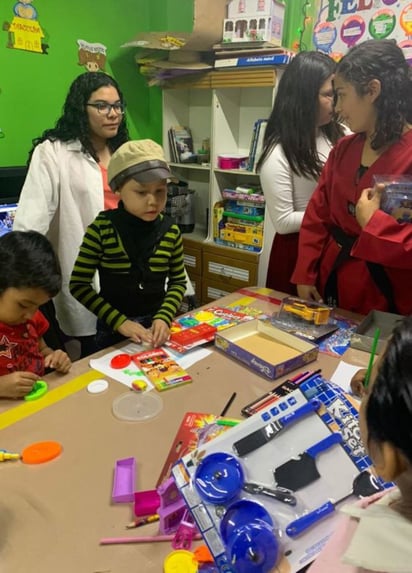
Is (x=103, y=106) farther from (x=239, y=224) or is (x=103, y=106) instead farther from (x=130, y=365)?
(x=239, y=224)

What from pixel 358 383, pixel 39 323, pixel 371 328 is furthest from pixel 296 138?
pixel 39 323

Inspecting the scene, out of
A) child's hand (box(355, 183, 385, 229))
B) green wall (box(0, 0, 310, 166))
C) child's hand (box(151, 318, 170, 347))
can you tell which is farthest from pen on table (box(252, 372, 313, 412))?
green wall (box(0, 0, 310, 166))

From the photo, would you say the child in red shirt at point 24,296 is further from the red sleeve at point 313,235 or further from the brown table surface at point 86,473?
the red sleeve at point 313,235

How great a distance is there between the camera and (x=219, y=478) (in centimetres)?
62

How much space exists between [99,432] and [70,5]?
240 cm

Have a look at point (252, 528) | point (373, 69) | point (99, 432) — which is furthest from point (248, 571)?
point (373, 69)

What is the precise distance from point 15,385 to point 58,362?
0.14 metres

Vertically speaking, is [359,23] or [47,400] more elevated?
[359,23]

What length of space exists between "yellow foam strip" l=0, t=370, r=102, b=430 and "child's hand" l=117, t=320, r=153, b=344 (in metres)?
0.17

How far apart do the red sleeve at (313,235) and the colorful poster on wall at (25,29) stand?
169cm

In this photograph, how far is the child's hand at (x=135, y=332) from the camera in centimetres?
124

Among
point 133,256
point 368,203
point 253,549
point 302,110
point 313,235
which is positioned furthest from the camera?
point 302,110

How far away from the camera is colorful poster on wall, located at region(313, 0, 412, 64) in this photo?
237cm

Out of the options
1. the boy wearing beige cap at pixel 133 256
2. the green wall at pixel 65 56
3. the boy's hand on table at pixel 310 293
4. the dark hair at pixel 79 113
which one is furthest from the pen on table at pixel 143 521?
the green wall at pixel 65 56
